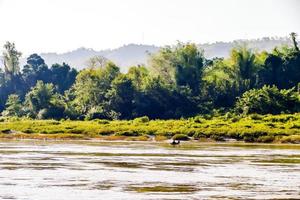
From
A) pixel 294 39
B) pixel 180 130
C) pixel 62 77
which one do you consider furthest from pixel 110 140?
pixel 62 77

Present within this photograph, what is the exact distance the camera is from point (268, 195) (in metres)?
30.7

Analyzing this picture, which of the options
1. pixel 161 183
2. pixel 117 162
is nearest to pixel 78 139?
pixel 117 162

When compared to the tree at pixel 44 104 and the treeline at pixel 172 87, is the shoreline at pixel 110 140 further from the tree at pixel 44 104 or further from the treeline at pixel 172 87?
the tree at pixel 44 104

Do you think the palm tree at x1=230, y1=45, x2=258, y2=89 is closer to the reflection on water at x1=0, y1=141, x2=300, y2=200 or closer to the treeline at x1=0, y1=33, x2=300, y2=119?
the treeline at x1=0, y1=33, x2=300, y2=119

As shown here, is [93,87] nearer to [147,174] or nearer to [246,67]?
[246,67]

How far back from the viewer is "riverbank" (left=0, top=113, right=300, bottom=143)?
245 feet

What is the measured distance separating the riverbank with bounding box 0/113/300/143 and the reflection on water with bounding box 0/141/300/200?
18.1 meters

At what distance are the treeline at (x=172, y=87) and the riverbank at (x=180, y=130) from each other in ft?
43.7

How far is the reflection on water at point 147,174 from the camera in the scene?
A: 101 feet

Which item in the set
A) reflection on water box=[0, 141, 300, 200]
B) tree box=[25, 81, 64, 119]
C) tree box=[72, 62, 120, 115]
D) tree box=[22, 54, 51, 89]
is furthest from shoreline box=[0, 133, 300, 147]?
tree box=[22, 54, 51, 89]

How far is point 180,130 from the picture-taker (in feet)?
258

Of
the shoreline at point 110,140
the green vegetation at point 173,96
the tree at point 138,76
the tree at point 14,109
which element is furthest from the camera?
the tree at point 14,109

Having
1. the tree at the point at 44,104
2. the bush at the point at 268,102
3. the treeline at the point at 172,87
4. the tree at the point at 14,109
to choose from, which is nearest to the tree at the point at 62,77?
the treeline at the point at 172,87

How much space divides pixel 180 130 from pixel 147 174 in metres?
40.3
